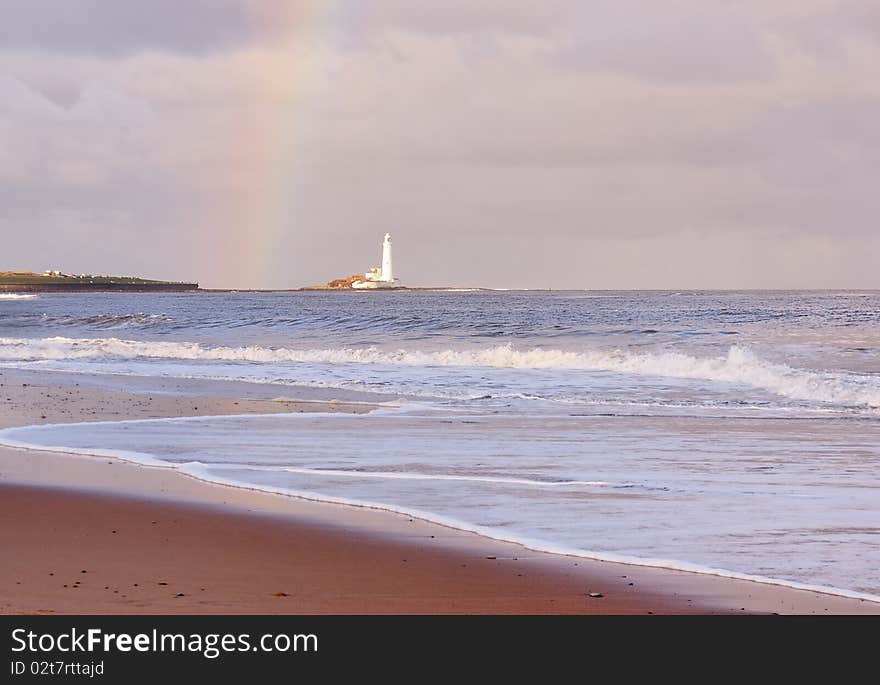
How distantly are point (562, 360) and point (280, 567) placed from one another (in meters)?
22.8

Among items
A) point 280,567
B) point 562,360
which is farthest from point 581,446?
point 562,360

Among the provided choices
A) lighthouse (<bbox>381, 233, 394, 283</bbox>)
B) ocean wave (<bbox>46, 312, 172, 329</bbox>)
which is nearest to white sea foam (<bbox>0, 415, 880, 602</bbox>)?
ocean wave (<bbox>46, 312, 172, 329</bbox>)

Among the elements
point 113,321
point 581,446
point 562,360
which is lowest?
point 581,446

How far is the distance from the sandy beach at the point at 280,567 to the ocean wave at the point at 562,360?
12932 millimetres

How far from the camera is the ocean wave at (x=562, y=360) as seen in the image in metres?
20.6

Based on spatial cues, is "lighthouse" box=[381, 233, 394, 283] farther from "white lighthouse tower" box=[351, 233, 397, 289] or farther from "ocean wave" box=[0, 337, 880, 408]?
"ocean wave" box=[0, 337, 880, 408]

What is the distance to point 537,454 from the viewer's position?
11.9 metres

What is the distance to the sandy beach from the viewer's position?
5.80 m

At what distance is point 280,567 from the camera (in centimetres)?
664

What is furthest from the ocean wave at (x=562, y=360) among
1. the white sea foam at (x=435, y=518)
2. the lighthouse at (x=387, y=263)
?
the lighthouse at (x=387, y=263)

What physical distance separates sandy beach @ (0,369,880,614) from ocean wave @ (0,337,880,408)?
12.9 m

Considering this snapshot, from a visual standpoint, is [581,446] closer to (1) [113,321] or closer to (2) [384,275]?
(1) [113,321]
